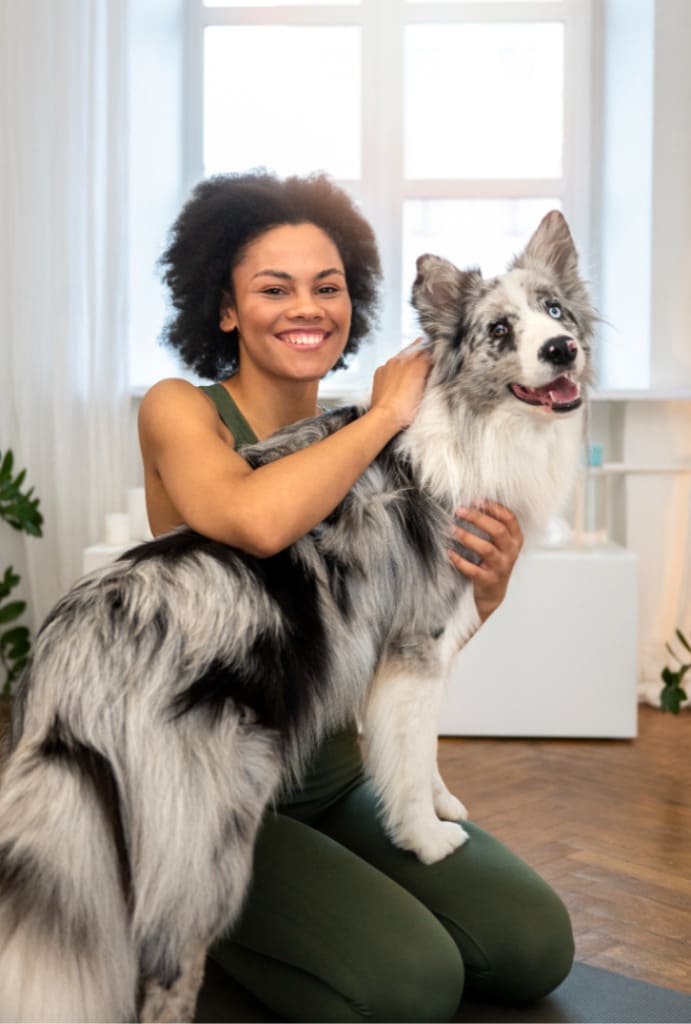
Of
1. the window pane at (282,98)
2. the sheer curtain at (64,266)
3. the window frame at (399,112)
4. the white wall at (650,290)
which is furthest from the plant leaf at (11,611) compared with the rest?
the white wall at (650,290)

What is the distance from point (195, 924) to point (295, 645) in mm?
396

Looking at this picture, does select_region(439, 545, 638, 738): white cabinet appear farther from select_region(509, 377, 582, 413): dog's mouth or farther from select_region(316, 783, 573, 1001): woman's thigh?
select_region(509, 377, 582, 413): dog's mouth

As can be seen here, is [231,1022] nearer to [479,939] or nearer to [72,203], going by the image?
[479,939]

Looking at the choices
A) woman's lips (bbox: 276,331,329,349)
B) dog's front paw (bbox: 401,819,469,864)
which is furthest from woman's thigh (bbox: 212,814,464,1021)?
woman's lips (bbox: 276,331,329,349)

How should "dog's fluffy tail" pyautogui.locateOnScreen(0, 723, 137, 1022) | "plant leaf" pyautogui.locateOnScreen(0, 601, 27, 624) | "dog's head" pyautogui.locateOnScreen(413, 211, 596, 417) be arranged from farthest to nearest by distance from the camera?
"plant leaf" pyautogui.locateOnScreen(0, 601, 27, 624) < "dog's head" pyautogui.locateOnScreen(413, 211, 596, 417) < "dog's fluffy tail" pyautogui.locateOnScreen(0, 723, 137, 1022)

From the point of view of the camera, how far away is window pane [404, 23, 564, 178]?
4.60 m

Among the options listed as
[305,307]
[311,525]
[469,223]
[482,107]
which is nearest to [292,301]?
[305,307]

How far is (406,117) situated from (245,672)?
144 inches

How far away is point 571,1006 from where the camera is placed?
1.84 meters

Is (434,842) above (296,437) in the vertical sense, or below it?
below

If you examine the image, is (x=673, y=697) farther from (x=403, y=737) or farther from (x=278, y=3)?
(x=278, y=3)

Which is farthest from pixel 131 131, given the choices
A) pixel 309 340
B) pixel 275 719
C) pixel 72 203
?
pixel 275 719

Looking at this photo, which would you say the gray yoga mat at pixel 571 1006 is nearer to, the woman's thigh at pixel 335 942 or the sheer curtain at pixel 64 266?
the woman's thigh at pixel 335 942

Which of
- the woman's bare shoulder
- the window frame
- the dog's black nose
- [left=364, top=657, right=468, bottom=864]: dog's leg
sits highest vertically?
the window frame
